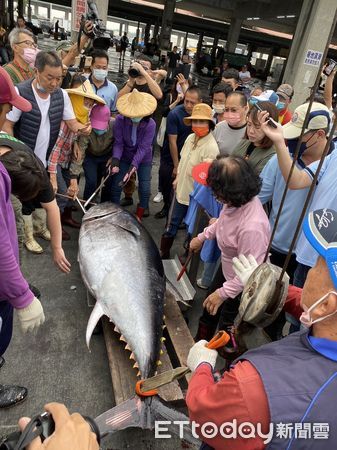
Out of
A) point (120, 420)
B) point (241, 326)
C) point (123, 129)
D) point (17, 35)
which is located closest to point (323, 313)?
point (241, 326)

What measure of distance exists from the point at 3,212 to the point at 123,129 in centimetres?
263

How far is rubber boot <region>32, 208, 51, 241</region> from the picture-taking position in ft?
12.9

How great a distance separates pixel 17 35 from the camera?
3920 millimetres

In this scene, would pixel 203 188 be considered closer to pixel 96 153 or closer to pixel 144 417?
pixel 96 153

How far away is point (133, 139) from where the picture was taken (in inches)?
160

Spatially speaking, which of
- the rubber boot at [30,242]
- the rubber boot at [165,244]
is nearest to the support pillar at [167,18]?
the rubber boot at [165,244]

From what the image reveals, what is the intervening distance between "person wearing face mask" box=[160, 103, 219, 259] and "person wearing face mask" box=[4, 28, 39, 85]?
1933 mm

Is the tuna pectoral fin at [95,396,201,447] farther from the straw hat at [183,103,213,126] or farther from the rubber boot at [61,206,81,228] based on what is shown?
the rubber boot at [61,206,81,228]

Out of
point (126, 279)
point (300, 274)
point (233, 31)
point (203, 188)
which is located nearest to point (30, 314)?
point (126, 279)

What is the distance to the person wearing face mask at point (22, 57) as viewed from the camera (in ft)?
12.5

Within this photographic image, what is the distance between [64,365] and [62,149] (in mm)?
2275

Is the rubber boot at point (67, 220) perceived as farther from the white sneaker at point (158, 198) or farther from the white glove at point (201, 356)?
the white glove at point (201, 356)

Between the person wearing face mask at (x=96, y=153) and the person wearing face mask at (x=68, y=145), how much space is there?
0.07 metres

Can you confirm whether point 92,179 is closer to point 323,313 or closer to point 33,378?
point 33,378
